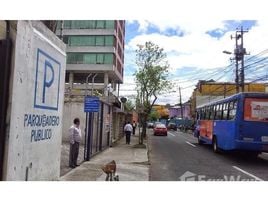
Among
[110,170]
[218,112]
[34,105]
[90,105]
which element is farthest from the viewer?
[218,112]

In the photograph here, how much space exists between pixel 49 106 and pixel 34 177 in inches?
53.2

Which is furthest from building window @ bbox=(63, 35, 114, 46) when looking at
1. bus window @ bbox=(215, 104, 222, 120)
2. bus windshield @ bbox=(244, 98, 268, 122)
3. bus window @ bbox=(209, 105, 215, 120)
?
bus windshield @ bbox=(244, 98, 268, 122)

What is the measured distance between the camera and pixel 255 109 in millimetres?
16234

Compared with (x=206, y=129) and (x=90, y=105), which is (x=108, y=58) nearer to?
(x=206, y=129)

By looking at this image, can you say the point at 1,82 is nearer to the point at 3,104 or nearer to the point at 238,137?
the point at 3,104

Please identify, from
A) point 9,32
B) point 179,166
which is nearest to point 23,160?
point 9,32

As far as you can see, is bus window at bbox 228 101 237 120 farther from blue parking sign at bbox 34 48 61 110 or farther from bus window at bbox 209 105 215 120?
blue parking sign at bbox 34 48 61 110

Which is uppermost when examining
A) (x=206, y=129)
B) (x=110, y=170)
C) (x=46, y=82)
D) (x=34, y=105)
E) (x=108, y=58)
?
(x=108, y=58)

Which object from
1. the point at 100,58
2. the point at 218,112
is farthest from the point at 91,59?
the point at 218,112

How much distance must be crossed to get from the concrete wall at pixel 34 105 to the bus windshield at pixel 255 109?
10.2m

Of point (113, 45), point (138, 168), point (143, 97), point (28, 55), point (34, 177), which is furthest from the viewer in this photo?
point (113, 45)

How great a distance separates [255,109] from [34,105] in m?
12.0

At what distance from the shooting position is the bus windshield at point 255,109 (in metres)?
16.2

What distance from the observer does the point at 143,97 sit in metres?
28.6
